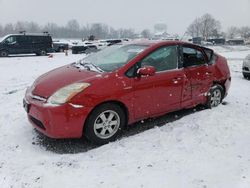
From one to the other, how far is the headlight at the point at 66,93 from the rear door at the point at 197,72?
7.41 ft

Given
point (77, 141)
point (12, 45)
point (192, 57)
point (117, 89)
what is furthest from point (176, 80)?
point (12, 45)

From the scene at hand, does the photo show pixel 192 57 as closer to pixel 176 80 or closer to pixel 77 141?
pixel 176 80

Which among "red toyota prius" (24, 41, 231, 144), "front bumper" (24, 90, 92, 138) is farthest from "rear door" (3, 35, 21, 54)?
"front bumper" (24, 90, 92, 138)

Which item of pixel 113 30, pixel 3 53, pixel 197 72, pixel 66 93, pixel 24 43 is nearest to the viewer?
pixel 66 93

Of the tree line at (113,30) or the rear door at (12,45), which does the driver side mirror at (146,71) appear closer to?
the rear door at (12,45)

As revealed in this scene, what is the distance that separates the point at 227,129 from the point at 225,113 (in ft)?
2.90

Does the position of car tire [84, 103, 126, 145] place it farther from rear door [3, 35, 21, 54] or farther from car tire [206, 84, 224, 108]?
rear door [3, 35, 21, 54]

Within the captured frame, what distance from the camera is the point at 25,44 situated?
92.2 feet

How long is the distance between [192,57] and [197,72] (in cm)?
32

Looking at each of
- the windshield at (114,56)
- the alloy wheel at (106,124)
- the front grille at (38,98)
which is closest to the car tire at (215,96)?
the windshield at (114,56)

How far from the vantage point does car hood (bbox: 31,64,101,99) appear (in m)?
5.04

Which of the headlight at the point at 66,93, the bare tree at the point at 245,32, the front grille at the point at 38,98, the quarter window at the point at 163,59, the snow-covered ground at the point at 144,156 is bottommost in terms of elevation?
the snow-covered ground at the point at 144,156

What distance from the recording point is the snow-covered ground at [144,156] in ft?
13.0

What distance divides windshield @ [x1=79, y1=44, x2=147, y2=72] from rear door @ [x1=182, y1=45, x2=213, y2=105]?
1.03 metres
